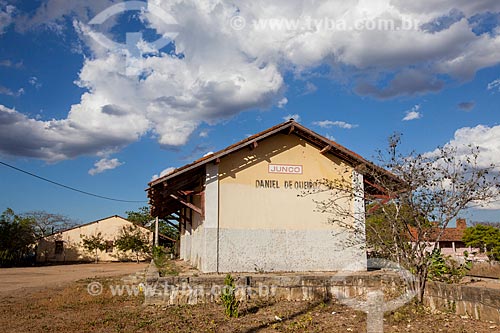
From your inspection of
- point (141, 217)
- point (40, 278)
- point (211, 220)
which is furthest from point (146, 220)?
point (211, 220)

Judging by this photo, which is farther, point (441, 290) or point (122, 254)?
point (122, 254)

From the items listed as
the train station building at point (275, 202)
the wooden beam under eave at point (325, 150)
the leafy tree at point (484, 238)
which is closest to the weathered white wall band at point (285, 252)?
the train station building at point (275, 202)

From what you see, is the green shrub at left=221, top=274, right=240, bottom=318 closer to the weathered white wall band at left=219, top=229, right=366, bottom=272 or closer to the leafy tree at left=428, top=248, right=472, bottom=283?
the weathered white wall band at left=219, top=229, right=366, bottom=272

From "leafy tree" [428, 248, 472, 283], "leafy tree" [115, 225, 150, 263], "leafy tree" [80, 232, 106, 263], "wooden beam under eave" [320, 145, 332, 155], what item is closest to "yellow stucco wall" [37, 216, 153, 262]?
"leafy tree" [80, 232, 106, 263]

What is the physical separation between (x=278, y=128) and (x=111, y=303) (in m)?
6.69

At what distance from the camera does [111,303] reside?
1055 centimetres

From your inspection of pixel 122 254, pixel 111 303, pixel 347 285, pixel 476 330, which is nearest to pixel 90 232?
pixel 122 254

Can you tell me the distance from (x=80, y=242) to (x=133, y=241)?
5866 mm

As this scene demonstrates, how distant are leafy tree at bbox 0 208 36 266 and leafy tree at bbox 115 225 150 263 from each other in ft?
26.4

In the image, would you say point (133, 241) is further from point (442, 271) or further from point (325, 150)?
point (442, 271)

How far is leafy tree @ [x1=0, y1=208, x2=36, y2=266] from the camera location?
116 ft

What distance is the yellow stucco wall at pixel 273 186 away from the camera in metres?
12.2

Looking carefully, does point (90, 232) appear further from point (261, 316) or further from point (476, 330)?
point (476, 330)

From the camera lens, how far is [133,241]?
128 feet
